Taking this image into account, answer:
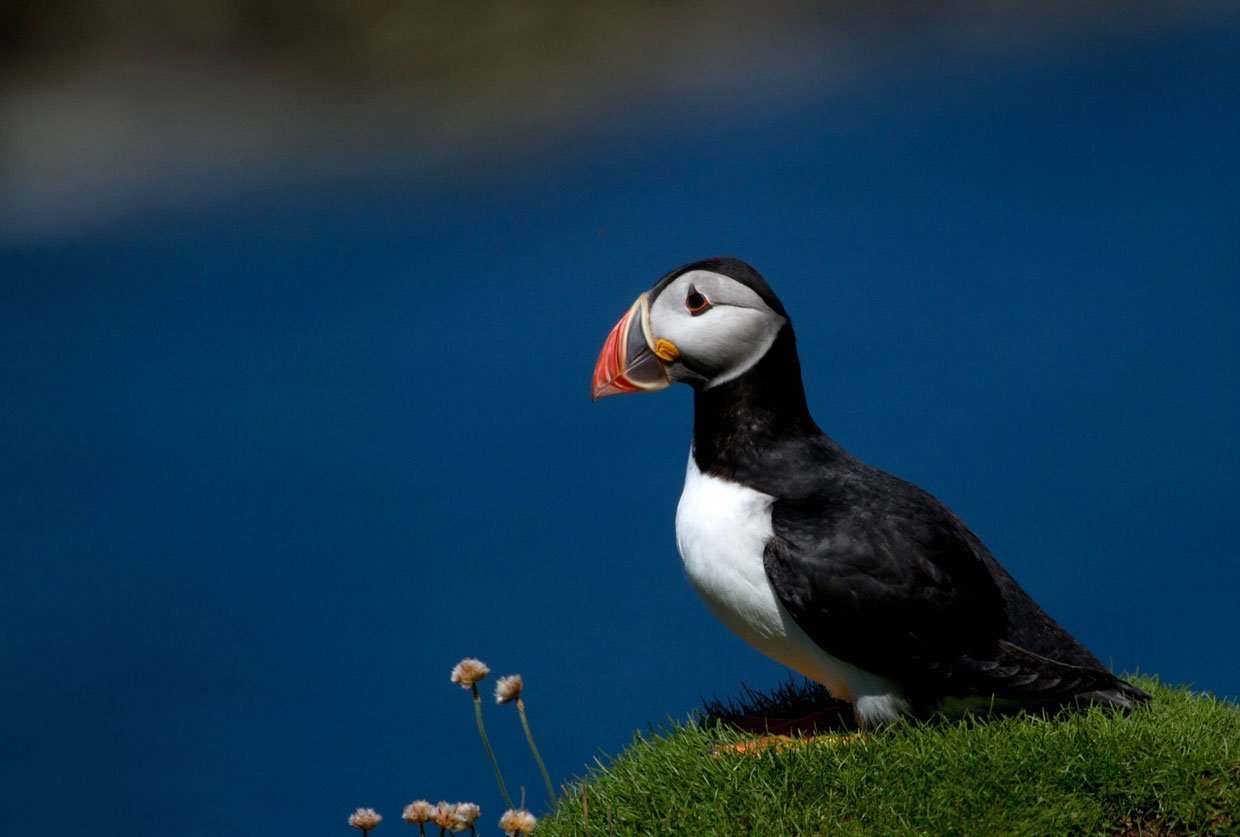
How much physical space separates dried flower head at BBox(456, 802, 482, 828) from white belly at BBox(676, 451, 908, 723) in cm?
87

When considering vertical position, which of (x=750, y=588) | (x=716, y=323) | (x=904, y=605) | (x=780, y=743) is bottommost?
(x=780, y=743)

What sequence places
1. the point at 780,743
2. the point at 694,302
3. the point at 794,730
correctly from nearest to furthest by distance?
the point at 780,743, the point at 694,302, the point at 794,730

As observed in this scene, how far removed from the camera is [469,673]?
4.06 m

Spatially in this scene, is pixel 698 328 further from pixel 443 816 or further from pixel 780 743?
pixel 443 816

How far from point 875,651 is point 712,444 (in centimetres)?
76

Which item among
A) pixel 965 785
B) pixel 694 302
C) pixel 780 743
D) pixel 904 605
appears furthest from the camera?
pixel 694 302

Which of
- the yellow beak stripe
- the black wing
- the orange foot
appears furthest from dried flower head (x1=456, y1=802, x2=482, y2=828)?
the yellow beak stripe

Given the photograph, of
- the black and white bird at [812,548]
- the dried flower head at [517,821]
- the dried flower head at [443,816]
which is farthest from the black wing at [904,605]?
the dried flower head at [443,816]

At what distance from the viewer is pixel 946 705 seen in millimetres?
3941

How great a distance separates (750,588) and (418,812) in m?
1.09

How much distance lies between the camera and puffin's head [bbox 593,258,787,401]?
13.2 ft

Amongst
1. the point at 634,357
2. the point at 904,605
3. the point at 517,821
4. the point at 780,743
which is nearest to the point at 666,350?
the point at 634,357

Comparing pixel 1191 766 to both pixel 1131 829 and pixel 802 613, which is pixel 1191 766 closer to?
pixel 1131 829

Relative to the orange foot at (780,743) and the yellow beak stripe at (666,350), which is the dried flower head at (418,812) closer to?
the orange foot at (780,743)
